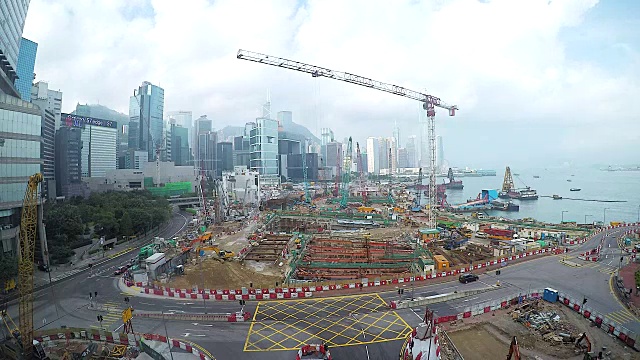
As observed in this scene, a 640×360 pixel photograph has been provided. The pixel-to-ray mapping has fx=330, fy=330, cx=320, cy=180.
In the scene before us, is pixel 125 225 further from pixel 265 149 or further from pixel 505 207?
pixel 265 149

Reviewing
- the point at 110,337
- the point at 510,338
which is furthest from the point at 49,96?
the point at 510,338

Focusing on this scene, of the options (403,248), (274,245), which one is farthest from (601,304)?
(274,245)

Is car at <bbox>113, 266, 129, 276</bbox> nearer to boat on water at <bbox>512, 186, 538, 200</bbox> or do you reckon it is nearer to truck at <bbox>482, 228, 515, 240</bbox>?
truck at <bbox>482, 228, 515, 240</bbox>

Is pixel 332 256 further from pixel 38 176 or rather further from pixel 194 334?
pixel 38 176

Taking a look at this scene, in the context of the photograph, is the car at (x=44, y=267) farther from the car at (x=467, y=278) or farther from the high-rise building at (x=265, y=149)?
the high-rise building at (x=265, y=149)

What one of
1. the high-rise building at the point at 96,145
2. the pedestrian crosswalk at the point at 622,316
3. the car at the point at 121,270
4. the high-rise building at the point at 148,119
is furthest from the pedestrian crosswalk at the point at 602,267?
the high-rise building at the point at 148,119

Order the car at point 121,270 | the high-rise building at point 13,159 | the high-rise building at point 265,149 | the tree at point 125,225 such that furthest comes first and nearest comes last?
1. the high-rise building at point 265,149
2. the tree at point 125,225
3. the car at point 121,270
4. the high-rise building at point 13,159

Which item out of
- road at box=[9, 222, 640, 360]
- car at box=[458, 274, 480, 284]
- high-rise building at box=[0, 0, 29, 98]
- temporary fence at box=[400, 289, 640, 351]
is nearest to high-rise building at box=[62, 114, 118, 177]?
high-rise building at box=[0, 0, 29, 98]
